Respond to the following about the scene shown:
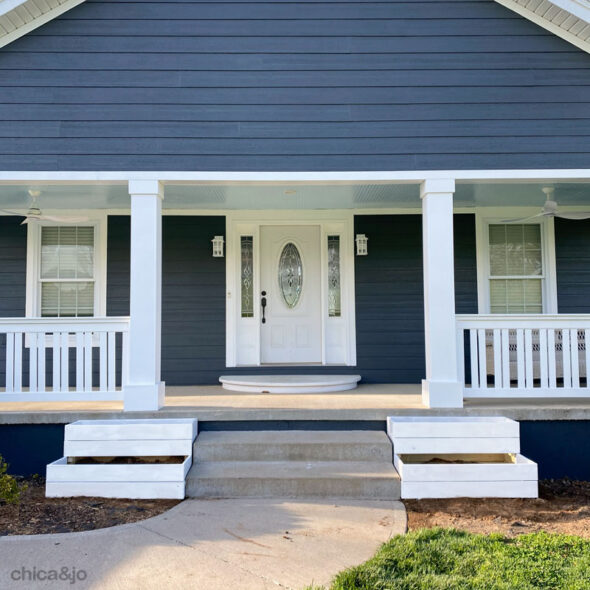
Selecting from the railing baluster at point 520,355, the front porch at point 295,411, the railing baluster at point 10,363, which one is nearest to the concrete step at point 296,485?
the front porch at point 295,411

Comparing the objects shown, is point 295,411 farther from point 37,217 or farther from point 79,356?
point 37,217

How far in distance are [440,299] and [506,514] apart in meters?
1.91

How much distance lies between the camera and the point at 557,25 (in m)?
4.94

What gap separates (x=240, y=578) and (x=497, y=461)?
8.63 feet

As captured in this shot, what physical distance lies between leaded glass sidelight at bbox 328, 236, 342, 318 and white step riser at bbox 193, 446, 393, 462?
8.57 feet

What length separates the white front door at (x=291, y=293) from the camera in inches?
265

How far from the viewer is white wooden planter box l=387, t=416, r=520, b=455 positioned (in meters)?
4.18

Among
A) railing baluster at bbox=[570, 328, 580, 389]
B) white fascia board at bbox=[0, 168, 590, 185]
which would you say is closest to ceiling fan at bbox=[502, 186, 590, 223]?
white fascia board at bbox=[0, 168, 590, 185]

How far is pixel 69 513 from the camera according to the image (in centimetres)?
359

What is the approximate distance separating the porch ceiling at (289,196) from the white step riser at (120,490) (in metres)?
2.69

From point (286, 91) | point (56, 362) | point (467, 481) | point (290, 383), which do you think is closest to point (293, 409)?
point (290, 383)

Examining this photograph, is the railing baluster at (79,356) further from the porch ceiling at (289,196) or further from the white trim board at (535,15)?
the white trim board at (535,15)

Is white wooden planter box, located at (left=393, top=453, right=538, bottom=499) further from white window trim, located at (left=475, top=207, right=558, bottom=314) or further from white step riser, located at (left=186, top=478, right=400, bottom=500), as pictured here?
white window trim, located at (left=475, top=207, right=558, bottom=314)

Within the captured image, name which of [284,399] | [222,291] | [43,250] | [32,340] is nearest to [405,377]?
[284,399]
